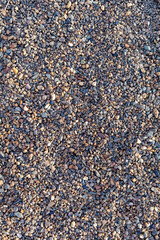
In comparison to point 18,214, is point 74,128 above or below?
above

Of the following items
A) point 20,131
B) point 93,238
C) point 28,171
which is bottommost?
point 93,238

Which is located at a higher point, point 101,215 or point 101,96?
point 101,96

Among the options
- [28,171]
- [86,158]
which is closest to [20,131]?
[28,171]

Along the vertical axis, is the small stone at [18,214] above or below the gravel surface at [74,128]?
below

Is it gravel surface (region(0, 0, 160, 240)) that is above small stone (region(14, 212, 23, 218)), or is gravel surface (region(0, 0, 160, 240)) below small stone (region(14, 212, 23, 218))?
above

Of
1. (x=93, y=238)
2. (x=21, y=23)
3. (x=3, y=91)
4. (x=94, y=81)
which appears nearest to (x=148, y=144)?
(x=94, y=81)

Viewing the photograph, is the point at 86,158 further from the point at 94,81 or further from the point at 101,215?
the point at 94,81

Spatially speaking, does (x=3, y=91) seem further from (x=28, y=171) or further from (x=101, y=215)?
(x=101, y=215)
